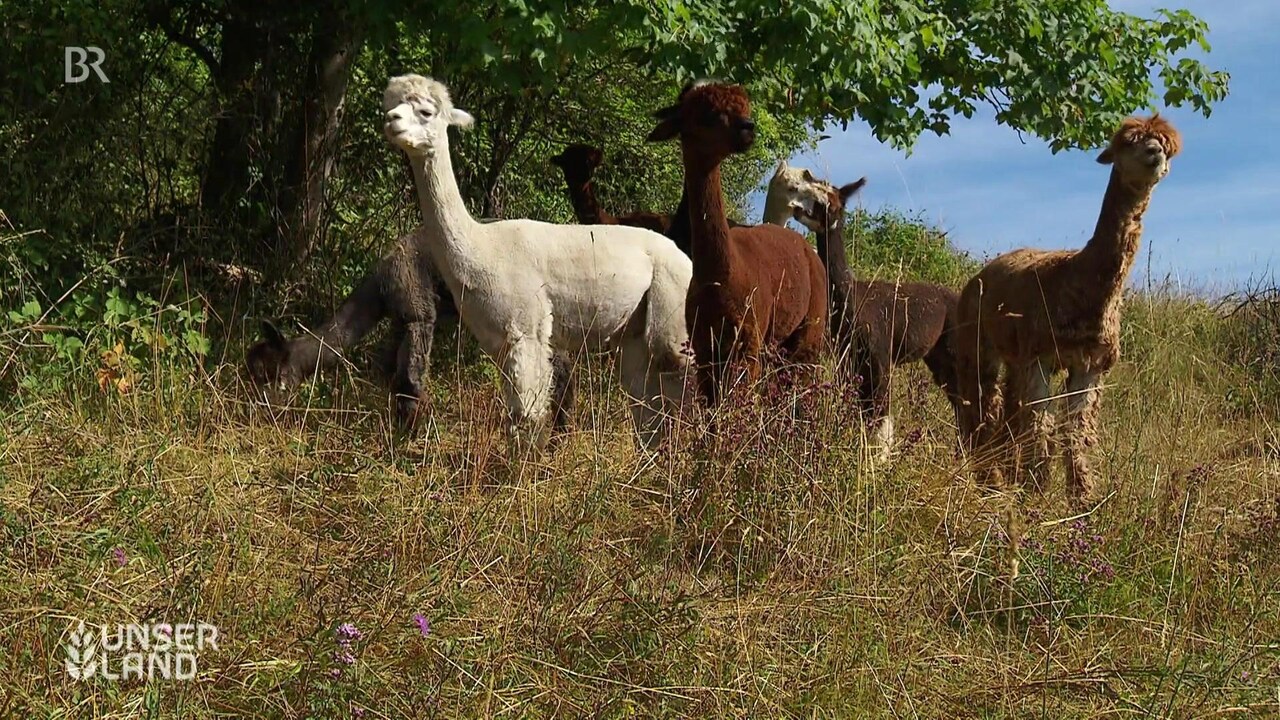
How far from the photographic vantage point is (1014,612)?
16.1 feet

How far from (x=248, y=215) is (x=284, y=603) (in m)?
5.72

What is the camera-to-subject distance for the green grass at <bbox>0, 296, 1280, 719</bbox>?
4082mm

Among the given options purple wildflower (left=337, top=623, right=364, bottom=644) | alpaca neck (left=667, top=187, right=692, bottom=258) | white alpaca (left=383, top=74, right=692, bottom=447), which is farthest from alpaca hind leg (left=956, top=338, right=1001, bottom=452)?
purple wildflower (left=337, top=623, right=364, bottom=644)

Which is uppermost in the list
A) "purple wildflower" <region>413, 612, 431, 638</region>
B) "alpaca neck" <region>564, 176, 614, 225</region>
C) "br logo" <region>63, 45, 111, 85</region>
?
"br logo" <region>63, 45, 111, 85</region>

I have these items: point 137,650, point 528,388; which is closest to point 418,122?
point 528,388

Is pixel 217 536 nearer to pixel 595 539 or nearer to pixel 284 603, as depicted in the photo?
pixel 284 603

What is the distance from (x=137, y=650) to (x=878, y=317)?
5.37 metres

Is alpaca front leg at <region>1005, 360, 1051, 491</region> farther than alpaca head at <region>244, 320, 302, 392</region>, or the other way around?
alpaca head at <region>244, 320, 302, 392</region>

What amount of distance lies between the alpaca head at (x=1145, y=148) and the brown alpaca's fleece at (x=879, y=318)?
1.63 meters

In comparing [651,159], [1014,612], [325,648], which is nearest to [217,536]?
[325,648]

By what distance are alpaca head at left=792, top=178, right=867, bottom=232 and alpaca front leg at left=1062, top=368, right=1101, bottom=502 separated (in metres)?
2.23

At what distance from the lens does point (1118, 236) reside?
6.82 m

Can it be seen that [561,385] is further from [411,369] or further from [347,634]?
[347,634]

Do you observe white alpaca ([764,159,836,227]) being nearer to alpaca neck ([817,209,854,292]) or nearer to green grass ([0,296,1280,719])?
alpaca neck ([817,209,854,292])
